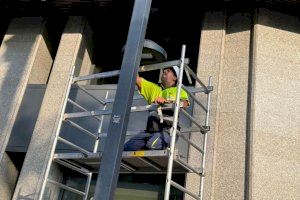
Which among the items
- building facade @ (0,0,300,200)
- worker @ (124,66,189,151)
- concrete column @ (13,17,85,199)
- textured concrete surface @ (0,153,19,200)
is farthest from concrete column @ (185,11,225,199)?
textured concrete surface @ (0,153,19,200)

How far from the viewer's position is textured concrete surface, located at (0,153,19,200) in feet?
29.7

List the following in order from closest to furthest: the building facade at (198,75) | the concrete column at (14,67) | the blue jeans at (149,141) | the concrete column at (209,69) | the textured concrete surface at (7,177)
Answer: the blue jeans at (149,141), the concrete column at (209,69), the building facade at (198,75), the textured concrete surface at (7,177), the concrete column at (14,67)

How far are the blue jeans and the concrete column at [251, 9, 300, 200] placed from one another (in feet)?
8.54

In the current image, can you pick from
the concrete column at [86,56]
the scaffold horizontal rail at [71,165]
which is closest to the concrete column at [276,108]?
the scaffold horizontal rail at [71,165]

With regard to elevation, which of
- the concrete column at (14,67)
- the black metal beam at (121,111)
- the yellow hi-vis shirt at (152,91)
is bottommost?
the black metal beam at (121,111)

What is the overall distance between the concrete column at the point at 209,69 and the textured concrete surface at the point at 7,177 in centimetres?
406

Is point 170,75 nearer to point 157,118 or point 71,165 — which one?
point 157,118

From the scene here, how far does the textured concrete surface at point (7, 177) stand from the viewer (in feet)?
29.7

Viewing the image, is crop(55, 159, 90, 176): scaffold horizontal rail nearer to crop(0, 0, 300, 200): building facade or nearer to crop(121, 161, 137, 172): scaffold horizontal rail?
crop(121, 161, 137, 172): scaffold horizontal rail

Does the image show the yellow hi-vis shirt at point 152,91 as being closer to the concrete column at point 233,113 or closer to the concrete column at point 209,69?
the concrete column at point 209,69

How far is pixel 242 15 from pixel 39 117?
505 cm

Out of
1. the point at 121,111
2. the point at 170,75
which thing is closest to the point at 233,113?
the point at 170,75

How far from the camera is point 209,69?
348 inches

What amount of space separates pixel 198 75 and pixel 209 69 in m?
0.26
